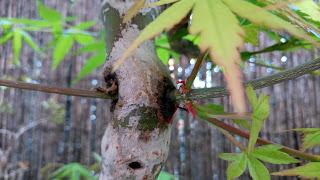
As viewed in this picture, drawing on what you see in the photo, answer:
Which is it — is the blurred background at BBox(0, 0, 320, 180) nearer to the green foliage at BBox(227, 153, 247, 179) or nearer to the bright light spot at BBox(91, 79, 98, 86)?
the bright light spot at BBox(91, 79, 98, 86)

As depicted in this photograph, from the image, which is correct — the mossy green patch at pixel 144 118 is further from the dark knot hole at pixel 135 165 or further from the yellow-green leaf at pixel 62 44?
the yellow-green leaf at pixel 62 44

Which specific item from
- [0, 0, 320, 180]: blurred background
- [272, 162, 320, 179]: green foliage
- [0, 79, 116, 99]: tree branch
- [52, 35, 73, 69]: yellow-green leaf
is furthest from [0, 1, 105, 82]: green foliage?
[0, 0, 320, 180]: blurred background

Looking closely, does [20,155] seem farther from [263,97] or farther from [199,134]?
[263,97]

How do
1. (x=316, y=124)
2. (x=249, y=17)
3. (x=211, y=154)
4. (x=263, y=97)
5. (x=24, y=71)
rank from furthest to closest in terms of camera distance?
(x=24, y=71)
(x=211, y=154)
(x=316, y=124)
(x=263, y=97)
(x=249, y=17)

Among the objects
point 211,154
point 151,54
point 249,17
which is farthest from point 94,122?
point 249,17

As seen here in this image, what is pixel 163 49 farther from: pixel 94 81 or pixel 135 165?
pixel 94 81

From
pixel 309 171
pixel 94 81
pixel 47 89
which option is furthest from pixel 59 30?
pixel 94 81

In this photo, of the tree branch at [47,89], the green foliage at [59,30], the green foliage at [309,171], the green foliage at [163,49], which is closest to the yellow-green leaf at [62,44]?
the green foliage at [59,30]
